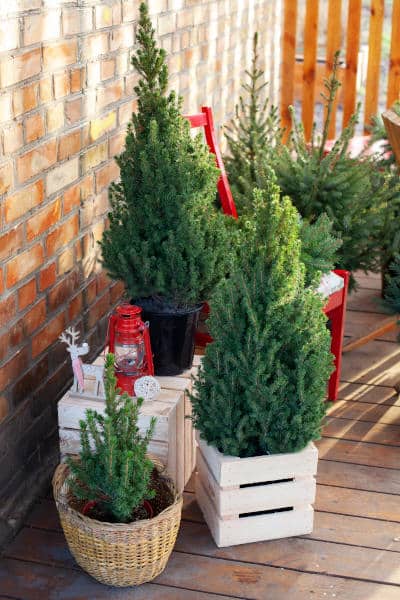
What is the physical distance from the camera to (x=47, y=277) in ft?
9.34

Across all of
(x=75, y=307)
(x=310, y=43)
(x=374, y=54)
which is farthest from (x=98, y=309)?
(x=374, y=54)

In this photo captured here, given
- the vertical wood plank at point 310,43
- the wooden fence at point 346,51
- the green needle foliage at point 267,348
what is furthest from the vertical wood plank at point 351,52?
the green needle foliage at point 267,348

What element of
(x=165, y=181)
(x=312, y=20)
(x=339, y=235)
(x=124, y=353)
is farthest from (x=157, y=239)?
(x=312, y=20)

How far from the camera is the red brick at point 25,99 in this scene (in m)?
2.49

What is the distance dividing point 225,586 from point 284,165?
5.81 ft

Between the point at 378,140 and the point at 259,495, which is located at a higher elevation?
the point at 378,140

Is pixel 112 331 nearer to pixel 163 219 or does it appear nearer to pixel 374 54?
pixel 163 219

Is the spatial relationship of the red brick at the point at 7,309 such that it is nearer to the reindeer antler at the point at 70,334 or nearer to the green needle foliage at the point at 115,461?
the reindeer antler at the point at 70,334

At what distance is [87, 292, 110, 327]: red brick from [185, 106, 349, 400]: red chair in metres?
0.35

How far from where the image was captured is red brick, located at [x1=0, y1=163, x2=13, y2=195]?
2.46m

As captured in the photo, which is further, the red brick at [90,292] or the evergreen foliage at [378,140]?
the evergreen foliage at [378,140]

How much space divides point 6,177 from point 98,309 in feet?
3.08

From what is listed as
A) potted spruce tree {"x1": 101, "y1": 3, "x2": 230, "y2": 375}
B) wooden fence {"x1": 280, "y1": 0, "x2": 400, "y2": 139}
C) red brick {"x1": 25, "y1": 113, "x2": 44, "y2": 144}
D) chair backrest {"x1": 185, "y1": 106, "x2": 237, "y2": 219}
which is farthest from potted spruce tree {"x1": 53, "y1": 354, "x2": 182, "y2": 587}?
wooden fence {"x1": 280, "y1": 0, "x2": 400, "y2": 139}

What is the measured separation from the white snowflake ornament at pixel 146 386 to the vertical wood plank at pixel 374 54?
3194 mm
